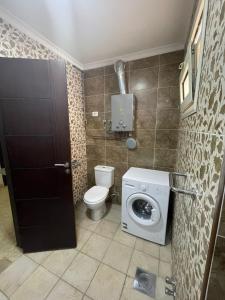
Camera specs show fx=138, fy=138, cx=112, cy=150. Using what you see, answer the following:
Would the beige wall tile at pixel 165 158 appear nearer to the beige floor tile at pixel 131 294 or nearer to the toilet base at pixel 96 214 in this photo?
the toilet base at pixel 96 214

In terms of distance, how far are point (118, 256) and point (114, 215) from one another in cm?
72

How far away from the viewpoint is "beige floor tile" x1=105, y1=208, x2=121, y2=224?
216cm

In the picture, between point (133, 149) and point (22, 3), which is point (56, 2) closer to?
point (22, 3)

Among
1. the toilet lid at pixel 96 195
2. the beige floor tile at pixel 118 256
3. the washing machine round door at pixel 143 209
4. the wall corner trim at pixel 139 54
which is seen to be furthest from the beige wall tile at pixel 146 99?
the beige floor tile at pixel 118 256

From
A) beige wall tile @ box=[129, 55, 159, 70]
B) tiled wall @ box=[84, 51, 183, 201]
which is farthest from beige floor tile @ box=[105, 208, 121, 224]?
beige wall tile @ box=[129, 55, 159, 70]

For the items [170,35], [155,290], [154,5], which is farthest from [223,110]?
[170,35]

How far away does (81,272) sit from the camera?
1.38 meters

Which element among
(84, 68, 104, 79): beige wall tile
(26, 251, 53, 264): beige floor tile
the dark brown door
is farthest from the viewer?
(84, 68, 104, 79): beige wall tile

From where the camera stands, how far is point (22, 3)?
3.97 ft

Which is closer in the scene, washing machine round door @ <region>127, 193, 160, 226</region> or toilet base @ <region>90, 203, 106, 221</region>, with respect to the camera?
washing machine round door @ <region>127, 193, 160, 226</region>

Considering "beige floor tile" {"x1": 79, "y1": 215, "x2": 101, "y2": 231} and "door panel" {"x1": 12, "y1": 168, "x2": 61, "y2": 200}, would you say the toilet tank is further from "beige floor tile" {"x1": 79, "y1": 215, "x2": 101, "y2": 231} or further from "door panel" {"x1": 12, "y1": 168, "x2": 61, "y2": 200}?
"door panel" {"x1": 12, "y1": 168, "x2": 61, "y2": 200}

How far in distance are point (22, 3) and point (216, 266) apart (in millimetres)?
2151

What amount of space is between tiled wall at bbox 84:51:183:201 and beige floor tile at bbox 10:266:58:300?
146 cm

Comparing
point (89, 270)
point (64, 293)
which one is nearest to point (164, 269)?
point (89, 270)
